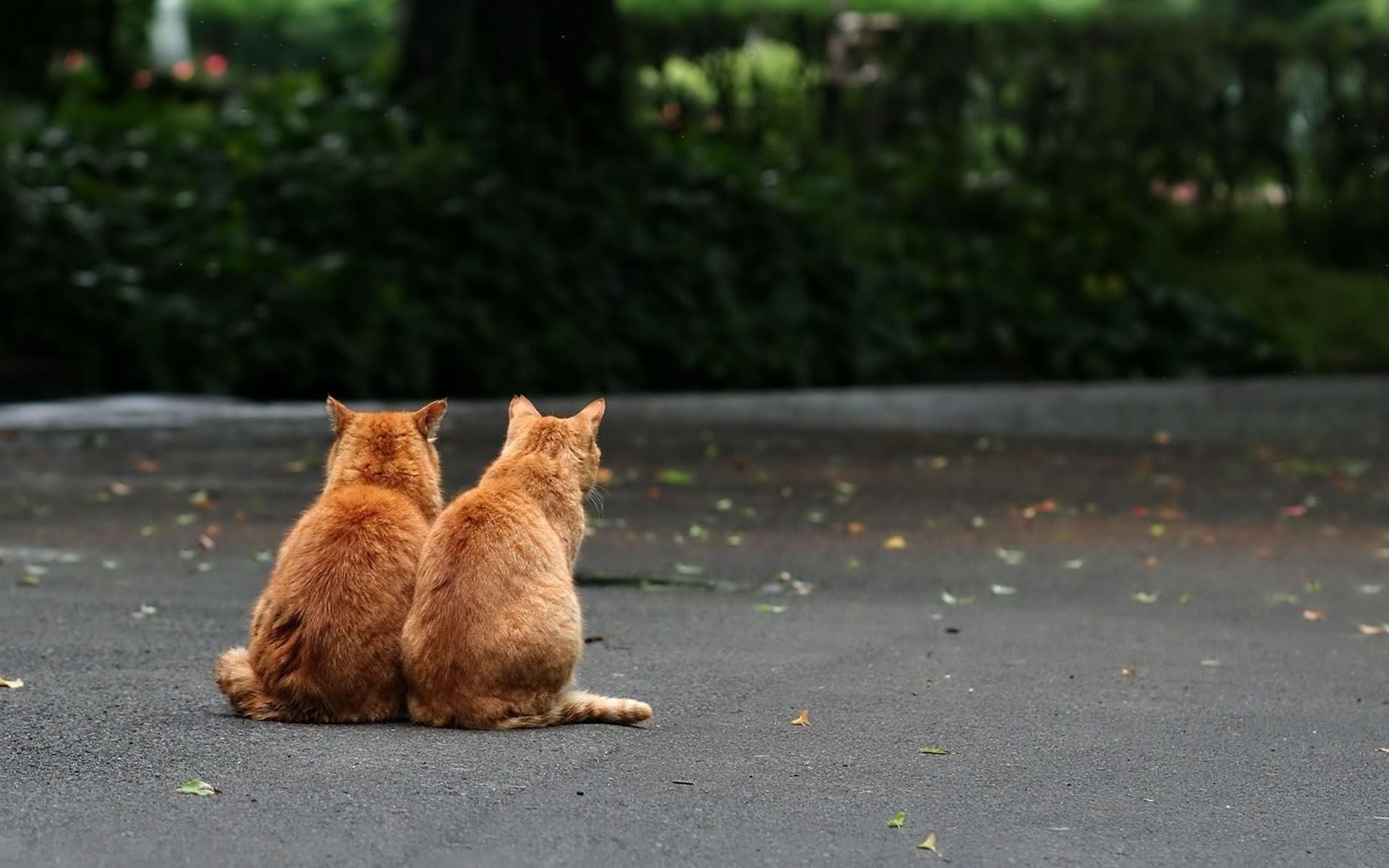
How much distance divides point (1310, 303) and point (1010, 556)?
38.9ft

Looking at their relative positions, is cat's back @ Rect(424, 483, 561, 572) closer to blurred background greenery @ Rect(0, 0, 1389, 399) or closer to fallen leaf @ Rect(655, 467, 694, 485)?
fallen leaf @ Rect(655, 467, 694, 485)

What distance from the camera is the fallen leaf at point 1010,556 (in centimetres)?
966

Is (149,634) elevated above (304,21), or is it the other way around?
(304,21)

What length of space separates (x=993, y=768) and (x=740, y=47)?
599 inches

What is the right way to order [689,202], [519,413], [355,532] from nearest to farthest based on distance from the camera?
[355,532], [519,413], [689,202]

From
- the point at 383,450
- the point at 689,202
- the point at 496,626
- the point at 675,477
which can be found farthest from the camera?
the point at 689,202

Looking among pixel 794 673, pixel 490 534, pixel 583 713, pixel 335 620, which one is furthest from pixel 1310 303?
pixel 335 620

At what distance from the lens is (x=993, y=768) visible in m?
5.77

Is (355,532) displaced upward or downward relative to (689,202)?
downward

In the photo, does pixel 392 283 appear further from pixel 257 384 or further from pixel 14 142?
pixel 14 142

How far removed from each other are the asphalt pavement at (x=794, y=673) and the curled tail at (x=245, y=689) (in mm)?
71

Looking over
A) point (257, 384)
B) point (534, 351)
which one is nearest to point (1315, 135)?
point (534, 351)

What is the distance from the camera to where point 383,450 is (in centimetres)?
634

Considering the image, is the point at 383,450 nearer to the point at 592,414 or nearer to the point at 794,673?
the point at 592,414
